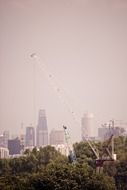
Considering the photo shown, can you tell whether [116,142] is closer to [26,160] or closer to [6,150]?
[26,160]

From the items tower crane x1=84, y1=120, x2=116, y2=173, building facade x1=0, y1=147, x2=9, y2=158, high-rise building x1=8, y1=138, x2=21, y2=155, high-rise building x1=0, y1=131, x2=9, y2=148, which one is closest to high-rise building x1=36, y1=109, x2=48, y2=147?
high-rise building x1=0, y1=131, x2=9, y2=148

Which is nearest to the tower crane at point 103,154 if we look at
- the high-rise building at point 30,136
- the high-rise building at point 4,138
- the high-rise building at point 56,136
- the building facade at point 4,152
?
the building facade at point 4,152

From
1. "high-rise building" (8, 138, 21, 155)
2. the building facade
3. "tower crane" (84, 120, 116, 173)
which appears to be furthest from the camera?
"high-rise building" (8, 138, 21, 155)

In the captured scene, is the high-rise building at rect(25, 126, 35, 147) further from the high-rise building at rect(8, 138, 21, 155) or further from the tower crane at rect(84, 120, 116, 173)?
the tower crane at rect(84, 120, 116, 173)

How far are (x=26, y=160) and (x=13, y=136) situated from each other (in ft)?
164

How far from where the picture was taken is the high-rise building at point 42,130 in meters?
84.4

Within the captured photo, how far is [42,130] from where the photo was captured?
88625 mm

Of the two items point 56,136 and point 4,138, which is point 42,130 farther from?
point 4,138

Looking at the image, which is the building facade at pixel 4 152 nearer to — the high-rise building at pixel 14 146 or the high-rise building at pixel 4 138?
the high-rise building at pixel 14 146

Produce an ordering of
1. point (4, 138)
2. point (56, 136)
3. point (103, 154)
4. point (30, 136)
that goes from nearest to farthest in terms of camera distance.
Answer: point (103, 154), point (4, 138), point (30, 136), point (56, 136)

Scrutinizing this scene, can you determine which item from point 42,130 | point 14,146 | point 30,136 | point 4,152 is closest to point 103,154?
point 4,152

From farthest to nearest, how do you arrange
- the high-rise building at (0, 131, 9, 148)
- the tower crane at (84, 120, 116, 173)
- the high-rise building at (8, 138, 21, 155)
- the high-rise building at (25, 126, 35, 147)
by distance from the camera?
the high-rise building at (25, 126, 35, 147)
the high-rise building at (0, 131, 9, 148)
the high-rise building at (8, 138, 21, 155)
the tower crane at (84, 120, 116, 173)

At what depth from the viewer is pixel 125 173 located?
25609 mm

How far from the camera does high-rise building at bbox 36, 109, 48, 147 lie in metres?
84.4
